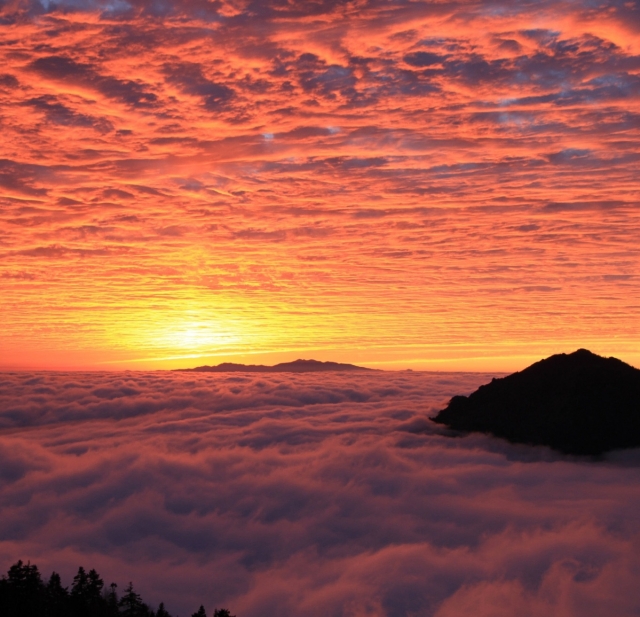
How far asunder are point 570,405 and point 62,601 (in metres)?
50.8

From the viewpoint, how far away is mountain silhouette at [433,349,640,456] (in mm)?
63719

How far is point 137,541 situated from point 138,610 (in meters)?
31.2

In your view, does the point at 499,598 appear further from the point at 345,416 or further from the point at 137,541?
the point at 345,416

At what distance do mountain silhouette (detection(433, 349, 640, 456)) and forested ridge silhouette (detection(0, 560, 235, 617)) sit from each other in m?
43.3

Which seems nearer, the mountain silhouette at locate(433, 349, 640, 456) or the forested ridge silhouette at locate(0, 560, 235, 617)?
the forested ridge silhouette at locate(0, 560, 235, 617)

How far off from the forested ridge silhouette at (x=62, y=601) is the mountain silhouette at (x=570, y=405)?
43.3 meters

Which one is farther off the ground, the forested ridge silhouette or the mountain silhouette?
the mountain silhouette

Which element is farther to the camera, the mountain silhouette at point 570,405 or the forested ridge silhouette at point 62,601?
the mountain silhouette at point 570,405

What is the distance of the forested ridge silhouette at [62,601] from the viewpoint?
3366 cm

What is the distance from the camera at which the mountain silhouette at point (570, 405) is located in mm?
63719

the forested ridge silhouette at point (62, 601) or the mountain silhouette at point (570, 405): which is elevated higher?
the mountain silhouette at point (570, 405)

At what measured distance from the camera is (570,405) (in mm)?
64562

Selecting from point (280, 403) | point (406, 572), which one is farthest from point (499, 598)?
point (280, 403)

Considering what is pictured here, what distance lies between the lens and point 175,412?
13825cm
